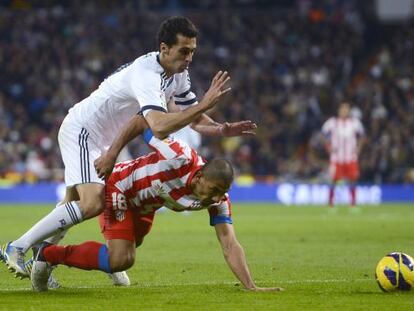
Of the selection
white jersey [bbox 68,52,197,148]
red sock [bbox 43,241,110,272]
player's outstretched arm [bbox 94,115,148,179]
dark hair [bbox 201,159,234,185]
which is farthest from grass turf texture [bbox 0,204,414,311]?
white jersey [bbox 68,52,197,148]

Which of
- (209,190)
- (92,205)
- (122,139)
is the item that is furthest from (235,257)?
(122,139)

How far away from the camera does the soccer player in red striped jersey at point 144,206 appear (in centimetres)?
811

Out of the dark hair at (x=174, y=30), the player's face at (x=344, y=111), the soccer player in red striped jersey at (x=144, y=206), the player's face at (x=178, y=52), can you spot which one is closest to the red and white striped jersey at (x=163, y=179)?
the soccer player in red striped jersey at (x=144, y=206)

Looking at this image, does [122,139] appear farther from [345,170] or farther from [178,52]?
[345,170]

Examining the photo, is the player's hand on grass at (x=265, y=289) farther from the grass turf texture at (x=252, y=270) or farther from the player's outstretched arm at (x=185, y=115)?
the player's outstretched arm at (x=185, y=115)

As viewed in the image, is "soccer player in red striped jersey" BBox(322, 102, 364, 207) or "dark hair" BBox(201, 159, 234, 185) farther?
"soccer player in red striped jersey" BBox(322, 102, 364, 207)

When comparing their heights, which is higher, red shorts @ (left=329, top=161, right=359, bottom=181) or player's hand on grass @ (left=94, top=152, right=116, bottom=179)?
player's hand on grass @ (left=94, top=152, right=116, bottom=179)

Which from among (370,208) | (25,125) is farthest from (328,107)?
(25,125)

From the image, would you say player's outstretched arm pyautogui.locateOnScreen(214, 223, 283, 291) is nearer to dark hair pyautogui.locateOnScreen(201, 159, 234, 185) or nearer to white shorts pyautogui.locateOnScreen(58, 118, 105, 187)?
dark hair pyautogui.locateOnScreen(201, 159, 234, 185)

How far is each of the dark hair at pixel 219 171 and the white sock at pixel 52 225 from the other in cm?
129

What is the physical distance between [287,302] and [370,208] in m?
17.3

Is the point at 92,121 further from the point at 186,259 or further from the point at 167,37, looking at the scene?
the point at 186,259

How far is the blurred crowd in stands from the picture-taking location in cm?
2883

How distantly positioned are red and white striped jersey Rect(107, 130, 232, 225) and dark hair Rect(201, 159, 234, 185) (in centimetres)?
24
